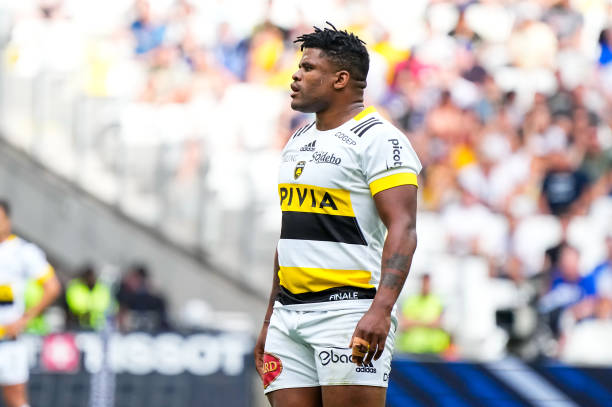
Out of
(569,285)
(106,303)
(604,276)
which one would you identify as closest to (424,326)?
(569,285)

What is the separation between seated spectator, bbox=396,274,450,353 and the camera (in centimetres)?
1231

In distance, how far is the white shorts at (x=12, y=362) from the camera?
9414 mm

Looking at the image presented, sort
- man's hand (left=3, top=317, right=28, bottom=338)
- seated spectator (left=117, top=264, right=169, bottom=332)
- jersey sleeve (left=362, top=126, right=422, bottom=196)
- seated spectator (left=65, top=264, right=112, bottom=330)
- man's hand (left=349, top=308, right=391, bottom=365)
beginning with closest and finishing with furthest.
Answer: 1. man's hand (left=349, top=308, right=391, bottom=365)
2. jersey sleeve (left=362, top=126, right=422, bottom=196)
3. man's hand (left=3, top=317, right=28, bottom=338)
4. seated spectator (left=117, top=264, right=169, bottom=332)
5. seated spectator (left=65, top=264, right=112, bottom=330)

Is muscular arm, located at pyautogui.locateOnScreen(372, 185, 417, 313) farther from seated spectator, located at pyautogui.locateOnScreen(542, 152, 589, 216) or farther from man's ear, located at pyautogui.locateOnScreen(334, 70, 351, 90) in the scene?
seated spectator, located at pyautogui.locateOnScreen(542, 152, 589, 216)

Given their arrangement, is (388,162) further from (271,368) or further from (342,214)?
(271,368)

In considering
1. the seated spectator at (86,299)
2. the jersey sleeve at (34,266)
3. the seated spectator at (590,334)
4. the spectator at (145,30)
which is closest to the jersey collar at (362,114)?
the jersey sleeve at (34,266)

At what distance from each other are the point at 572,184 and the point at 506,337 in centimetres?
350

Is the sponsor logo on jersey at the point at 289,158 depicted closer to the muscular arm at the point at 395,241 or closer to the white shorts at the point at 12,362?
the muscular arm at the point at 395,241

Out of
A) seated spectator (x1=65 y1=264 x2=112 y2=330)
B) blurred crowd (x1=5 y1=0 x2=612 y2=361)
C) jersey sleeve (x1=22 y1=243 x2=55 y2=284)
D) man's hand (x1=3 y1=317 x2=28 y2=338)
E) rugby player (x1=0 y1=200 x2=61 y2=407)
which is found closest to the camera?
man's hand (x1=3 y1=317 x2=28 y2=338)

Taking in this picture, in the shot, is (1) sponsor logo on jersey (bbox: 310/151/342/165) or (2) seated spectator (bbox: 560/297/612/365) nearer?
(1) sponsor logo on jersey (bbox: 310/151/342/165)

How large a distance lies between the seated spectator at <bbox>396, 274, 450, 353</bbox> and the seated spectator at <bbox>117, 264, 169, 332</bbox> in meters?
2.62

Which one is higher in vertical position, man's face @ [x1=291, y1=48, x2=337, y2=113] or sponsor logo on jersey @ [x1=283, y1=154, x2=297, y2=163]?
man's face @ [x1=291, y1=48, x2=337, y2=113]

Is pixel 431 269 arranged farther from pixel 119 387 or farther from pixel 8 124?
pixel 8 124

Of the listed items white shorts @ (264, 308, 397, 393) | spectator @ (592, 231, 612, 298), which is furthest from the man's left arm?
spectator @ (592, 231, 612, 298)
